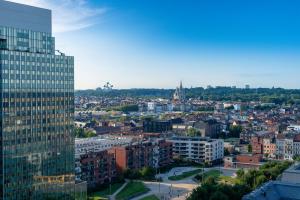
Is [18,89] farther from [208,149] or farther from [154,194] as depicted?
[208,149]

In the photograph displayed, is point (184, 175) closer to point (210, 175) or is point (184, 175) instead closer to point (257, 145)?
point (210, 175)

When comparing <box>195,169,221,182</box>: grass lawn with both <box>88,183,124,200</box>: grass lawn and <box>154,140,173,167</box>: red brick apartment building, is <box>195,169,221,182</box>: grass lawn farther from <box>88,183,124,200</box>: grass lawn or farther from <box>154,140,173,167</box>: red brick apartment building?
<box>88,183,124,200</box>: grass lawn

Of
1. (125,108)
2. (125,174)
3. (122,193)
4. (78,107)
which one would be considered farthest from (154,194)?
(78,107)

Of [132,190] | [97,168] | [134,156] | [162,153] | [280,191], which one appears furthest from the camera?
[162,153]

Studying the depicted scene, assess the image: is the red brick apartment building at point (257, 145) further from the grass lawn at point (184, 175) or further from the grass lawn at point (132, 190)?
the grass lawn at point (132, 190)

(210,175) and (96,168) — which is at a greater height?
(96,168)

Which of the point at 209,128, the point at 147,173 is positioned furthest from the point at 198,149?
the point at 209,128
